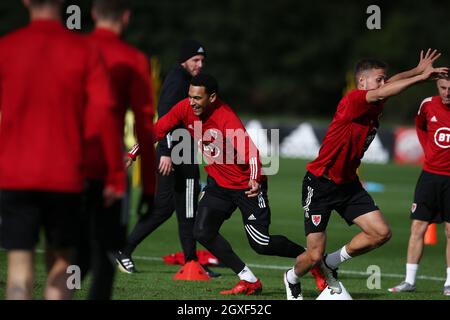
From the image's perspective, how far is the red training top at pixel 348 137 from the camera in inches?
346

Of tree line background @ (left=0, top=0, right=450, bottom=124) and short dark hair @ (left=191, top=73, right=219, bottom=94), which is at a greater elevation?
short dark hair @ (left=191, top=73, right=219, bottom=94)

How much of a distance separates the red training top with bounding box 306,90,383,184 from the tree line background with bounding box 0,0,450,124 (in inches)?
2041

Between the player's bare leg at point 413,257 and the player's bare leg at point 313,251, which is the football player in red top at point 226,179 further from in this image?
the player's bare leg at point 413,257

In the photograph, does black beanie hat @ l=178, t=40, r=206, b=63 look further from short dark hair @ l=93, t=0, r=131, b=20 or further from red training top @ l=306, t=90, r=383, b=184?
short dark hair @ l=93, t=0, r=131, b=20

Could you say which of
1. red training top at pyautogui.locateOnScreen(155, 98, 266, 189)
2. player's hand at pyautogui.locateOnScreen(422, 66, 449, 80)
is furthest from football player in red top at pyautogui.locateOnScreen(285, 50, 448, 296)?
player's hand at pyautogui.locateOnScreen(422, 66, 449, 80)

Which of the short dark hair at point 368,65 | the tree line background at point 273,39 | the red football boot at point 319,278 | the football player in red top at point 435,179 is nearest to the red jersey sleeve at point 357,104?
the short dark hair at point 368,65

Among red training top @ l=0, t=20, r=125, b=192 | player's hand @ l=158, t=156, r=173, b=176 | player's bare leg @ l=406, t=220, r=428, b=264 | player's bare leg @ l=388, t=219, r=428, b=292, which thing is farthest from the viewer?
player's hand @ l=158, t=156, r=173, b=176

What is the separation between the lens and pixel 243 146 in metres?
9.54

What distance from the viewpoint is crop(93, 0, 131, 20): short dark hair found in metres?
6.73

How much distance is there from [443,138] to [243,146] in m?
2.61

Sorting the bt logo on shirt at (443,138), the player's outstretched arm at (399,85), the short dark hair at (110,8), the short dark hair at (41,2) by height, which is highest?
the short dark hair at (41,2)

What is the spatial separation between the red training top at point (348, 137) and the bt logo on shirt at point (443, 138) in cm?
204
